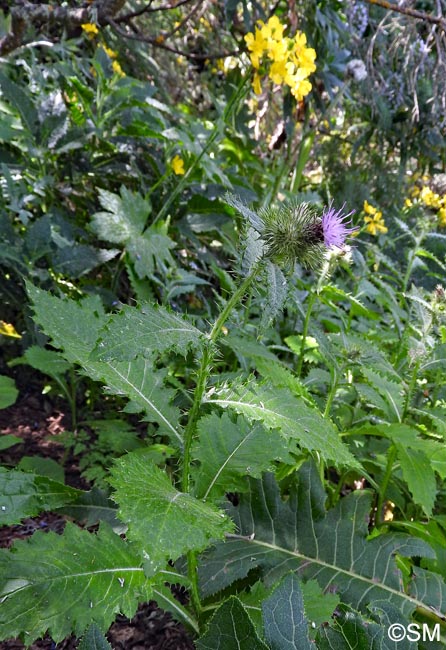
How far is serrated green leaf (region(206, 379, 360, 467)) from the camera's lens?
1098mm

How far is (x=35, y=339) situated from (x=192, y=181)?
1087 mm

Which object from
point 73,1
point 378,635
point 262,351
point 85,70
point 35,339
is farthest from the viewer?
point 73,1

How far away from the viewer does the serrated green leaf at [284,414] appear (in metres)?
1.10

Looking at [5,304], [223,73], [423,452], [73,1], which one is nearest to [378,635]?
[423,452]

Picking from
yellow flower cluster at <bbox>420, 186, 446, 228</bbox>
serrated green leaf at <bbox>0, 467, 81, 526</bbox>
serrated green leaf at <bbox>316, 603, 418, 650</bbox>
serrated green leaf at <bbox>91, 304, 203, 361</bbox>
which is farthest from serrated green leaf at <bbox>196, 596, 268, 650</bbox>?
yellow flower cluster at <bbox>420, 186, 446, 228</bbox>

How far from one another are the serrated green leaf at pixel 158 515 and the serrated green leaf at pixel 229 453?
21 cm

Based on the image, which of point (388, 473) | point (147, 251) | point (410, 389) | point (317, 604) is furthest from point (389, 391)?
point (147, 251)

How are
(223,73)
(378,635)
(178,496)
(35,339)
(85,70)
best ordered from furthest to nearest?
(223,73)
(85,70)
(35,339)
(178,496)
(378,635)

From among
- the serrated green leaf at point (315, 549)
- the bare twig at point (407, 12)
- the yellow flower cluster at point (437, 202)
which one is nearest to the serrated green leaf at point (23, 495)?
the serrated green leaf at point (315, 549)

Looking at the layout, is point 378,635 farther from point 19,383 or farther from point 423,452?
point 19,383

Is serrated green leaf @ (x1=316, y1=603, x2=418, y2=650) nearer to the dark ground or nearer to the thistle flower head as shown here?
the thistle flower head

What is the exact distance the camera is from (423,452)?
1.64 meters

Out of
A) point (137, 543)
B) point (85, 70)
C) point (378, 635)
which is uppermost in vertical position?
point (85, 70)

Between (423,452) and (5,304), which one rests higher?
(423,452)
